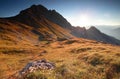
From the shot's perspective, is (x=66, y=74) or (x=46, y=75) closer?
(x=46, y=75)

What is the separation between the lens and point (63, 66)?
25.5 metres

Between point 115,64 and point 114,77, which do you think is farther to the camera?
point 115,64

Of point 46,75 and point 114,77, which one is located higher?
point 46,75

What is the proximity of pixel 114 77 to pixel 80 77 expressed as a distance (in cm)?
525

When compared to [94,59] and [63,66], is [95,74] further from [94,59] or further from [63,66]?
[94,59]

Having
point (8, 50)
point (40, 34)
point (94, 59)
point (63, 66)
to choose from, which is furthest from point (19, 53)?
point (40, 34)

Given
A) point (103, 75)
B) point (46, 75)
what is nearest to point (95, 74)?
point (103, 75)

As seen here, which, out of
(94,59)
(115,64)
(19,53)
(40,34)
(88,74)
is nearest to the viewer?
(88,74)

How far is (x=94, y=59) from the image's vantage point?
37.3 meters

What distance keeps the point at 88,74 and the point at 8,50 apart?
58.6 metres

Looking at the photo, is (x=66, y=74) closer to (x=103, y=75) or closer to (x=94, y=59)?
(x=103, y=75)

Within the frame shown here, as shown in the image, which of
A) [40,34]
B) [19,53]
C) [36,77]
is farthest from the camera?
[40,34]

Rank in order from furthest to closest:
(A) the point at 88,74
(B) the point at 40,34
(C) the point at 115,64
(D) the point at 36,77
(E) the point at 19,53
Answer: (B) the point at 40,34, (E) the point at 19,53, (C) the point at 115,64, (A) the point at 88,74, (D) the point at 36,77

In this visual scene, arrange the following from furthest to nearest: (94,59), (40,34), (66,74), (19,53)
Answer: (40,34) → (19,53) → (94,59) → (66,74)
